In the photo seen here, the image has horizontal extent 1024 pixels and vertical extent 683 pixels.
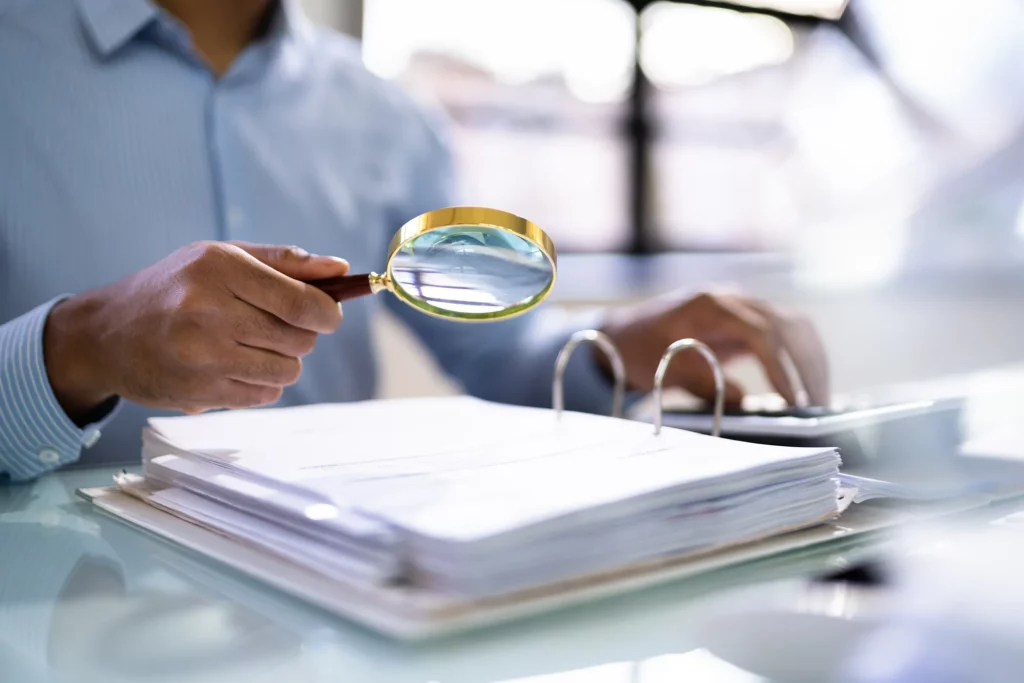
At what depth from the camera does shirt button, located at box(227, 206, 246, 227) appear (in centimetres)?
117

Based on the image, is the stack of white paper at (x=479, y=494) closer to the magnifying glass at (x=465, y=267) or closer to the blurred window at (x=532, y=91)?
the magnifying glass at (x=465, y=267)

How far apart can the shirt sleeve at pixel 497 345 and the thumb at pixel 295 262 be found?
55 cm

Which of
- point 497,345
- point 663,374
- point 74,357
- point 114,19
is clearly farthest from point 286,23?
point 663,374

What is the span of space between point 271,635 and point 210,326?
285 mm

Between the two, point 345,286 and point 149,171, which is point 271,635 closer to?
point 345,286

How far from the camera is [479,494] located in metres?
0.42

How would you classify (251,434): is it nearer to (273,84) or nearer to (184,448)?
(184,448)

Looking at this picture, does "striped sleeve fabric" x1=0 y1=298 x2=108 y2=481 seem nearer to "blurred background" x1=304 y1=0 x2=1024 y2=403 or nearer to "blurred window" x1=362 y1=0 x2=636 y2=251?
"blurred background" x1=304 y1=0 x2=1024 y2=403

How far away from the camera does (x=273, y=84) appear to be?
4.17ft

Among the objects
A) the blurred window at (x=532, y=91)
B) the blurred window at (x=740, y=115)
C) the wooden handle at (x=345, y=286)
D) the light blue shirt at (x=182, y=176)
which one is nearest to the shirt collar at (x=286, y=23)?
the light blue shirt at (x=182, y=176)

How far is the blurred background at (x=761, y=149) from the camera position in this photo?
222 centimetres

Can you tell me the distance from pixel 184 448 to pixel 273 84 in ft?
2.80

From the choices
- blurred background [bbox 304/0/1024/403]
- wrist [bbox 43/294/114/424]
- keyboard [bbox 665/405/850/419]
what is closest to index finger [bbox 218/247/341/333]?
wrist [bbox 43/294/114/424]

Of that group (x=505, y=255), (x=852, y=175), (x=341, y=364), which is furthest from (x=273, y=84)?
(x=852, y=175)
